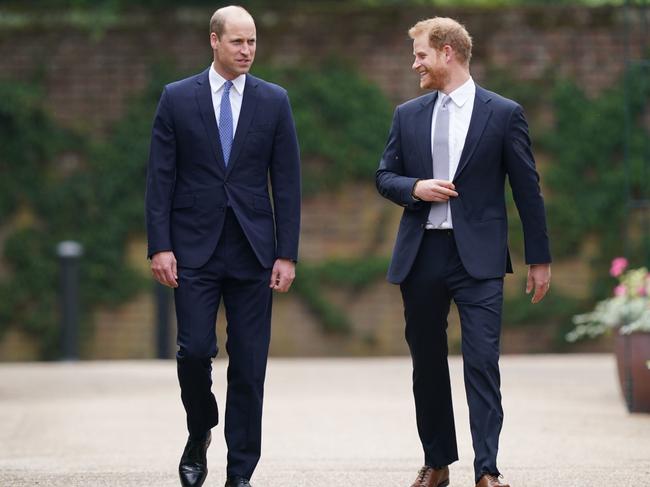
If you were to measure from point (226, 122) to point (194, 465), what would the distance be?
1300mm

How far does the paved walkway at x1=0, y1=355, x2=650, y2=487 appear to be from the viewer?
6449 mm

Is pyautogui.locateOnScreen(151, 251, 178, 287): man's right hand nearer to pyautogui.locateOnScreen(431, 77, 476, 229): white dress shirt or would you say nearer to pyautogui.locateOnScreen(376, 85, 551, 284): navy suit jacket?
pyautogui.locateOnScreen(376, 85, 551, 284): navy suit jacket

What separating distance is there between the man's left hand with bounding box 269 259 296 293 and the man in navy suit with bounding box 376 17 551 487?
39 cm

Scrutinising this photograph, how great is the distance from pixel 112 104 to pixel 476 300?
29.4 ft

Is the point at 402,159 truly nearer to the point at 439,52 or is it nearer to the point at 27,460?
the point at 439,52

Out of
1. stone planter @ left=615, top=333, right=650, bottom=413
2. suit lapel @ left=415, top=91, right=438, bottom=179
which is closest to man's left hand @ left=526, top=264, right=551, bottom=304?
suit lapel @ left=415, top=91, right=438, bottom=179

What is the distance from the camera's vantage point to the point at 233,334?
5773 mm

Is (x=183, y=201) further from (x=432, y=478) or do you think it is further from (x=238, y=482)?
(x=432, y=478)

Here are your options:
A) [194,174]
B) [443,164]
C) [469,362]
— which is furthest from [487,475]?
[194,174]

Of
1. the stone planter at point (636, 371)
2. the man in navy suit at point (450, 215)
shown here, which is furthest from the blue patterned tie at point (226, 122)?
the stone planter at point (636, 371)

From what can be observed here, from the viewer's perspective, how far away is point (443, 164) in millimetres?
5824

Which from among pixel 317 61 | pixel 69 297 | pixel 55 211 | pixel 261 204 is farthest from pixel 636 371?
pixel 55 211

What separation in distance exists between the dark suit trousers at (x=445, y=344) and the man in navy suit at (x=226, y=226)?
20.3 inches

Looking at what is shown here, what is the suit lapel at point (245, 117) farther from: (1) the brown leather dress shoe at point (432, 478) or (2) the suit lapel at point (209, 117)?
(1) the brown leather dress shoe at point (432, 478)
